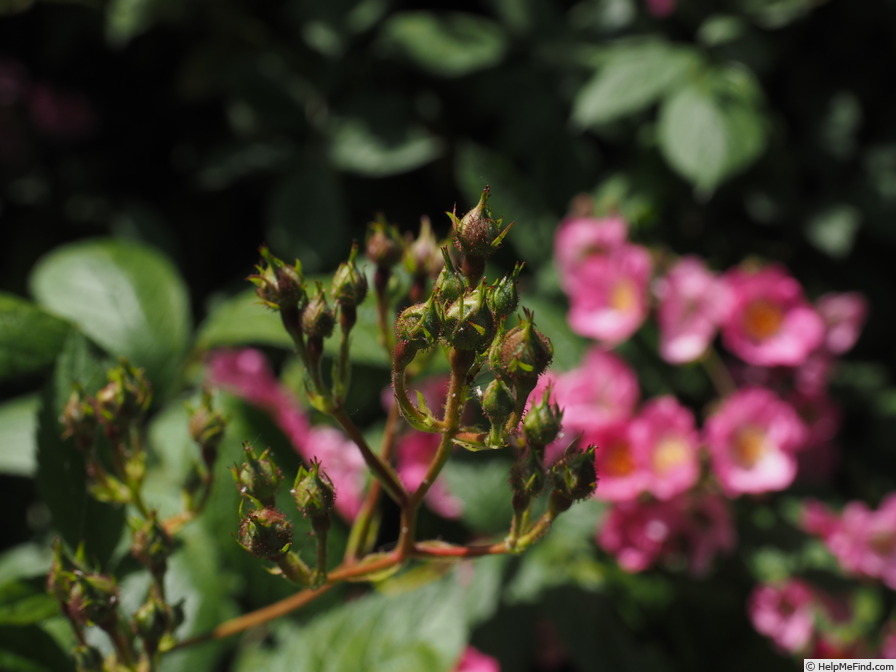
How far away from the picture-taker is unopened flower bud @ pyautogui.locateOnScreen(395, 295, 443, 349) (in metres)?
0.64

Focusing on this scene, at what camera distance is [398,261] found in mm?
898

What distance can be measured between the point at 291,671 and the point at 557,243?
94 centimetres

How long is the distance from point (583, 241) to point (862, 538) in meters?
0.72

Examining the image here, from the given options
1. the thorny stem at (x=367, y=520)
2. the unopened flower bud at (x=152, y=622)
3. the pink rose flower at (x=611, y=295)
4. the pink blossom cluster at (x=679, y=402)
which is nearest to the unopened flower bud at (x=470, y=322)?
the thorny stem at (x=367, y=520)

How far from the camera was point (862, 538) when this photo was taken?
1.62 meters

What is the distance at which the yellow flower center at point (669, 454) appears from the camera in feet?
4.74

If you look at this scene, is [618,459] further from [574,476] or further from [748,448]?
[574,476]

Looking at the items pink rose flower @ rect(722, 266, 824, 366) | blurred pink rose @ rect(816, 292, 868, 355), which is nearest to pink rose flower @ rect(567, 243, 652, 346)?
pink rose flower @ rect(722, 266, 824, 366)

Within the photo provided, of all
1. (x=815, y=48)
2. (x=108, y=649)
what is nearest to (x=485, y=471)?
(x=108, y=649)

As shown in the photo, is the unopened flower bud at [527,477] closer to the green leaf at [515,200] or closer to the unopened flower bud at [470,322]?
the unopened flower bud at [470,322]

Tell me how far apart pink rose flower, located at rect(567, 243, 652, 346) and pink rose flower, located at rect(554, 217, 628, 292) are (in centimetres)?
1

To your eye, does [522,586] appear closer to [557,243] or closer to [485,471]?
[485,471]

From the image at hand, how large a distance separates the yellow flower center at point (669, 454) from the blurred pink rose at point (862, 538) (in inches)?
14.4

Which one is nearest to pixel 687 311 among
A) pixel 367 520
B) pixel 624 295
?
pixel 624 295
